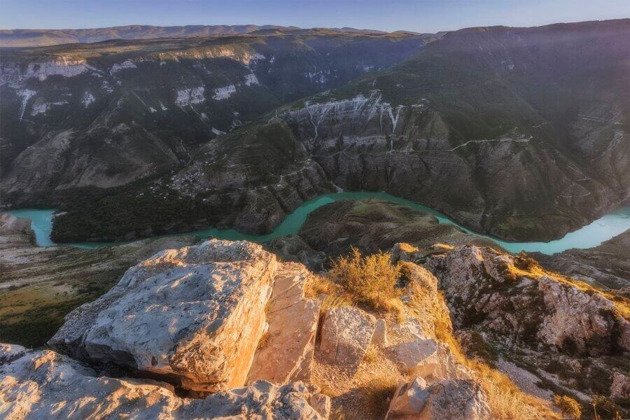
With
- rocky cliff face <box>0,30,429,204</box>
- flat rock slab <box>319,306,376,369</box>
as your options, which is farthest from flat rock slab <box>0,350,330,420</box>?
rocky cliff face <box>0,30,429,204</box>

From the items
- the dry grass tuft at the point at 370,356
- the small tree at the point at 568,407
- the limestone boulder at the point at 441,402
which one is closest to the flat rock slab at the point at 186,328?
the dry grass tuft at the point at 370,356

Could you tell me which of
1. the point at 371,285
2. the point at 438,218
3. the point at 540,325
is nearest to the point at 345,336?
the point at 371,285

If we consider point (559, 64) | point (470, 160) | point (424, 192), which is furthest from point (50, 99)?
point (559, 64)

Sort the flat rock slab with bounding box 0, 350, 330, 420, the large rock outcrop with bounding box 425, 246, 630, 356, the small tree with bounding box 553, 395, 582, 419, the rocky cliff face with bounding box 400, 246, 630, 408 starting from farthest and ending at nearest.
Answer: the large rock outcrop with bounding box 425, 246, 630, 356
the rocky cliff face with bounding box 400, 246, 630, 408
the small tree with bounding box 553, 395, 582, 419
the flat rock slab with bounding box 0, 350, 330, 420

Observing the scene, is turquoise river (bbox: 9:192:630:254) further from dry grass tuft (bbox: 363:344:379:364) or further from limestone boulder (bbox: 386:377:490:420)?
limestone boulder (bbox: 386:377:490:420)

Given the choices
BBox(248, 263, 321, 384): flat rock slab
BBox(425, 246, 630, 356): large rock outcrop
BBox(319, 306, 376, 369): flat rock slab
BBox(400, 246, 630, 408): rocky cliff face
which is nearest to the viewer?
BBox(248, 263, 321, 384): flat rock slab

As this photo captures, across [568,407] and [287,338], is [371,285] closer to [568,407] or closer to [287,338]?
[287,338]

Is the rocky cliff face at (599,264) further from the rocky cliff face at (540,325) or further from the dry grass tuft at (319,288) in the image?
the dry grass tuft at (319,288)
